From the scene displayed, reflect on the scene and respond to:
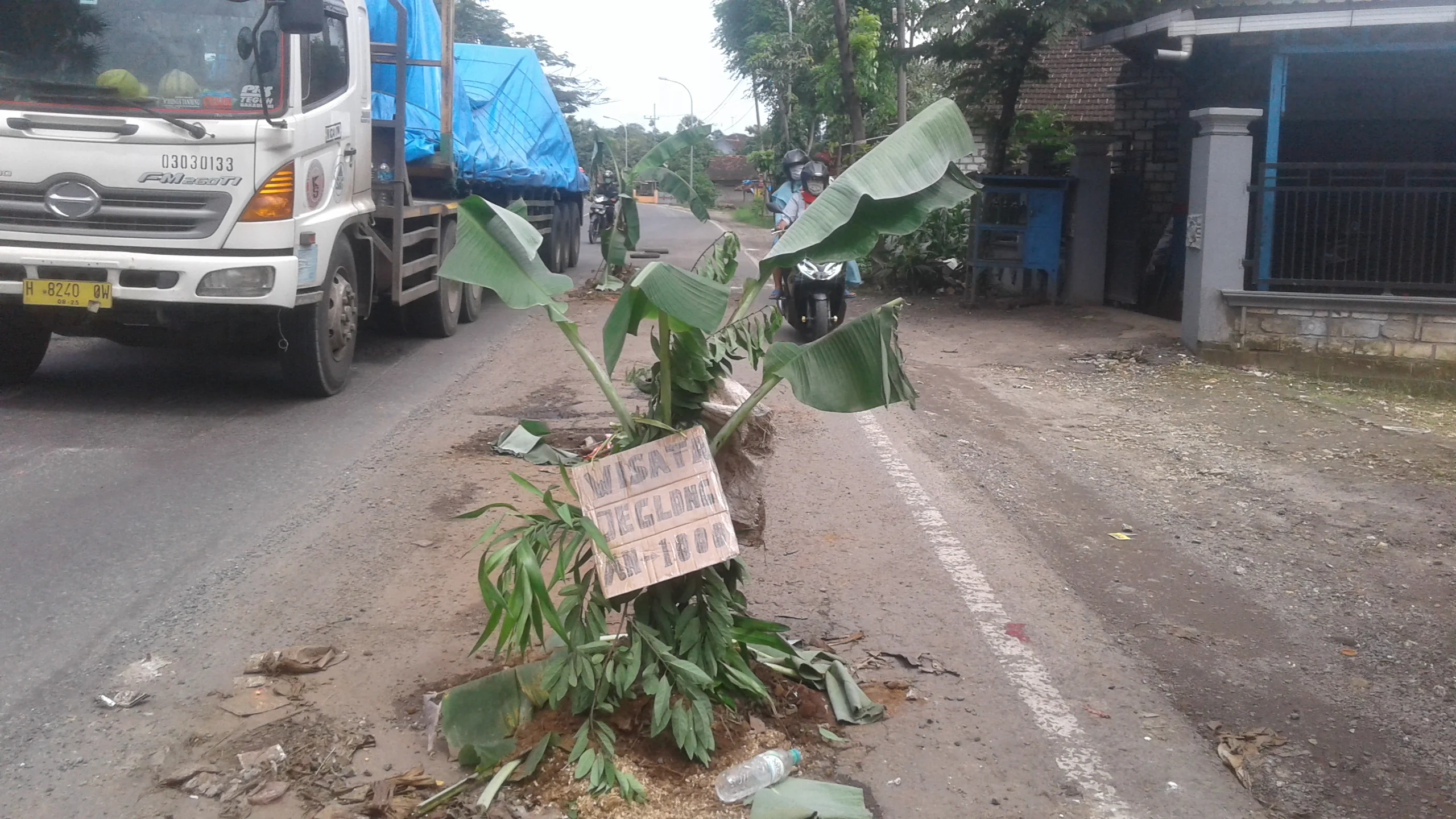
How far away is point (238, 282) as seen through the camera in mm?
7199

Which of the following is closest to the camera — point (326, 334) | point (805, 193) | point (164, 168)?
point (164, 168)

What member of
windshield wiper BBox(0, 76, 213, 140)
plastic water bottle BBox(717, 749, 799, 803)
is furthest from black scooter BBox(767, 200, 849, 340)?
plastic water bottle BBox(717, 749, 799, 803)

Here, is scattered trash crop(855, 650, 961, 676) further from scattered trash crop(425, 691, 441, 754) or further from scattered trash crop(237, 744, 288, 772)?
scattered trash crop(237, 744, 288, 772)

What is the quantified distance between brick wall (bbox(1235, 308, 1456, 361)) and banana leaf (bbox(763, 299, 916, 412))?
8.15m

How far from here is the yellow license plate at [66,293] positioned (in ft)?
23.0

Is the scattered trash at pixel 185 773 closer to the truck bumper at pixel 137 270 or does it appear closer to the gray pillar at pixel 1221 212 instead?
the truck bumper at pixel 137 270

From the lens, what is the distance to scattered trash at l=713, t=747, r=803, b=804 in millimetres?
3172

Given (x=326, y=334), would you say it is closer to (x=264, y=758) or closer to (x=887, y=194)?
(x=264, y=758)

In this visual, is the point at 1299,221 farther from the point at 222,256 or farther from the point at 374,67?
the point at 222,256

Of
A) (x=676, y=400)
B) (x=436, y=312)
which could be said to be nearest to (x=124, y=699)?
(x=676, y=400)

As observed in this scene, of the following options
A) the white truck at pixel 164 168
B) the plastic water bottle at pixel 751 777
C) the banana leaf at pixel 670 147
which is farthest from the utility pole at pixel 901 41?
the plastic water bottle at pixel 751 777

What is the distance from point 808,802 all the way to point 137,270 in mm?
5702

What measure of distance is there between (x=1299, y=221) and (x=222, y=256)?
8942 millimetres

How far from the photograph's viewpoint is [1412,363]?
988 centimetres
